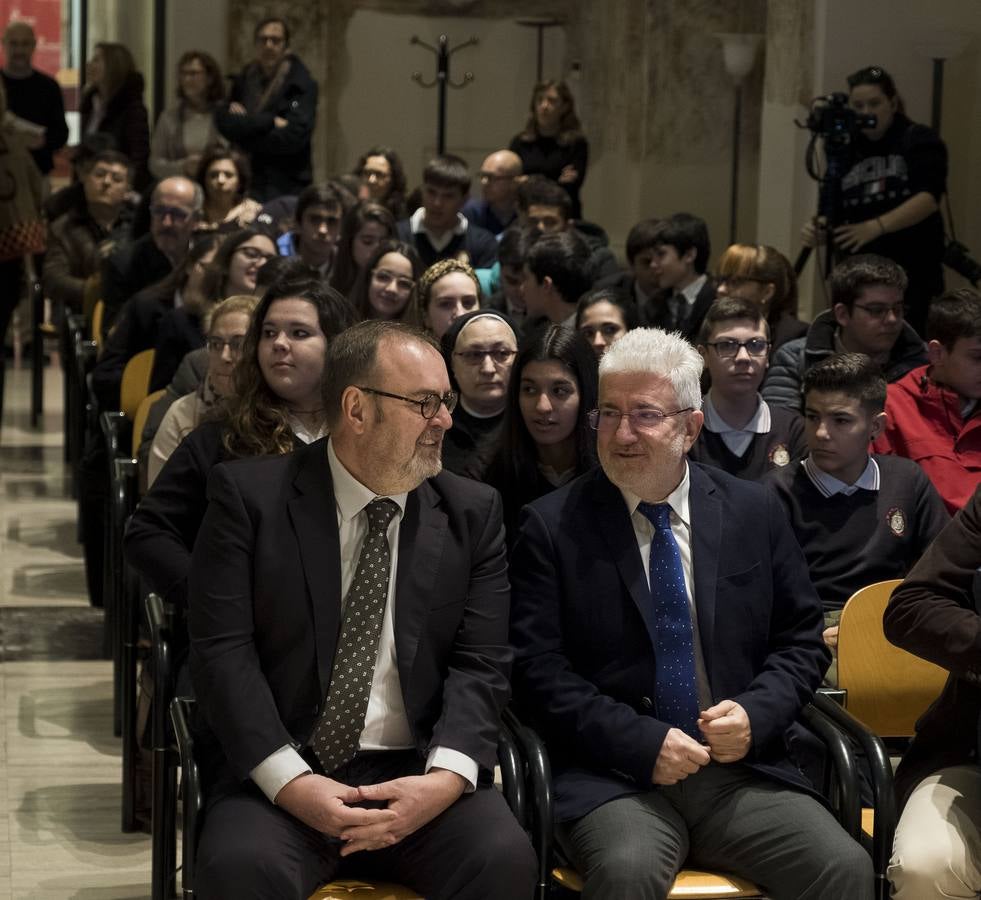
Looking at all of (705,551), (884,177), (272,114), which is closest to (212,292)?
(884,177)

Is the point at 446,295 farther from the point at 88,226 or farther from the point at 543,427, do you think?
the point at 88,226

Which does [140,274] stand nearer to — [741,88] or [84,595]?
Result: [84,595]

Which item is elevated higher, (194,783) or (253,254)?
(253,254)

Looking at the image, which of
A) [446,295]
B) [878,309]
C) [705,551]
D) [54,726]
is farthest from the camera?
[446,295]

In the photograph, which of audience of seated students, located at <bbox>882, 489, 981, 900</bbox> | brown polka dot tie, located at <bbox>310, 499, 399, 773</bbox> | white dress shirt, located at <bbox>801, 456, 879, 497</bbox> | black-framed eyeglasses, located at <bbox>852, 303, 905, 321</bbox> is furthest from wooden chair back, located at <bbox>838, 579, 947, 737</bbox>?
black-framed eyeglasses, located at <bbox>852, 303, 905, 321</bbox>

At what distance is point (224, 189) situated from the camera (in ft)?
25.0

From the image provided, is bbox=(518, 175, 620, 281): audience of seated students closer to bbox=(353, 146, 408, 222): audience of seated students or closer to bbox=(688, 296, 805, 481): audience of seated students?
bbox=(353, 146, 408, 222): audience of seated students

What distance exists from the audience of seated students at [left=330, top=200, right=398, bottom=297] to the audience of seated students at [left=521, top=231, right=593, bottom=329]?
0.71 m

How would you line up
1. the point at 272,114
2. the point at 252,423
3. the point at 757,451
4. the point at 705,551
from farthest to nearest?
the point at 272,114 < the point at 757,451 < the point at 252,423 < the point at 705,551

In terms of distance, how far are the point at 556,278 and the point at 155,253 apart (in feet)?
6.24

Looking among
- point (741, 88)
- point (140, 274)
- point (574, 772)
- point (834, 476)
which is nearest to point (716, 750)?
point (574, 772)

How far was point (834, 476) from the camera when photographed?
14.3 ft

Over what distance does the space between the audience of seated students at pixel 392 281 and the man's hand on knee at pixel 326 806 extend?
3.14 m

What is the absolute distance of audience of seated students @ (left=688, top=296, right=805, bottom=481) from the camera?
4.82 m
